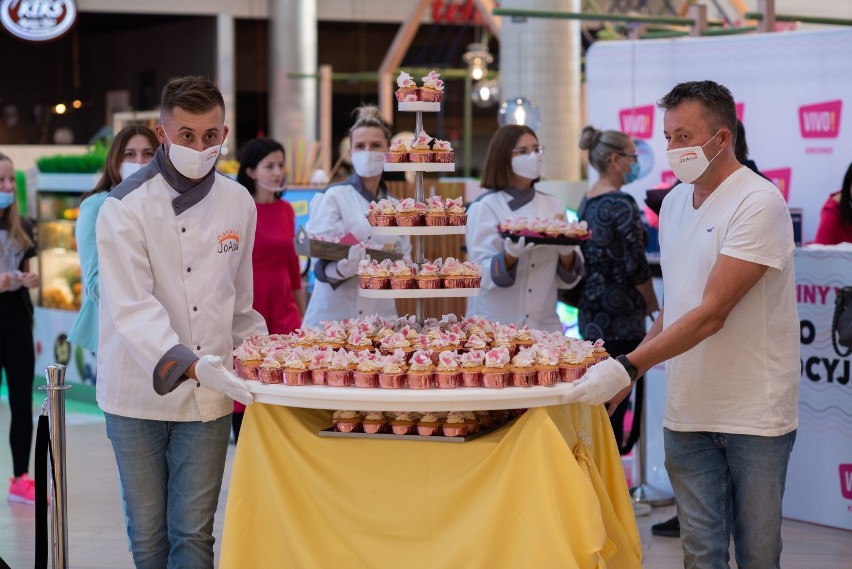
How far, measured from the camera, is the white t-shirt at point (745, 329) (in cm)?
315

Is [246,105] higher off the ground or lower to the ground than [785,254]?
higher

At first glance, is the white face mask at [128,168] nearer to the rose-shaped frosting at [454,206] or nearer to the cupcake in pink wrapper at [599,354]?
the rose-shaped frosting at [454,206]

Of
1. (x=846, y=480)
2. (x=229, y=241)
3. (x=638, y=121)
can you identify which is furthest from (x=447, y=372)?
(x=638, y=121)

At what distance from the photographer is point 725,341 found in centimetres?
323

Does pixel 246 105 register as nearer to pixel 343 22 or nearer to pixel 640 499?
pixel 343 22

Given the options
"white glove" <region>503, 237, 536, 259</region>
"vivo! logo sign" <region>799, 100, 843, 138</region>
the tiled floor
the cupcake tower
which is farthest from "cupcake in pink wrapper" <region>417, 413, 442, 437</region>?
"vivo! logo sign" <region>799, 100, 843, 138</region>

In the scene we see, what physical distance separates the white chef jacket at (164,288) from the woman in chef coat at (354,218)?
62.1 inches

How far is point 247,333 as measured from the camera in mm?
3576

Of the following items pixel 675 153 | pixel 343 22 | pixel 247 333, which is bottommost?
pixel 247 333

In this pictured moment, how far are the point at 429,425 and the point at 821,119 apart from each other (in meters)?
4.78

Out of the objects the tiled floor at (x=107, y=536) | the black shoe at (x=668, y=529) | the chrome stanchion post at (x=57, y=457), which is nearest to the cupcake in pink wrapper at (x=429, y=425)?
the chrome stanchion post at (x=57, y=457)

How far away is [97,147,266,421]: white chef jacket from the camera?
318 centimetres

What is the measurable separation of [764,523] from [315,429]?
129 cm

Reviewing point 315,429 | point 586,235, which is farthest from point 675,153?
point 586,235
